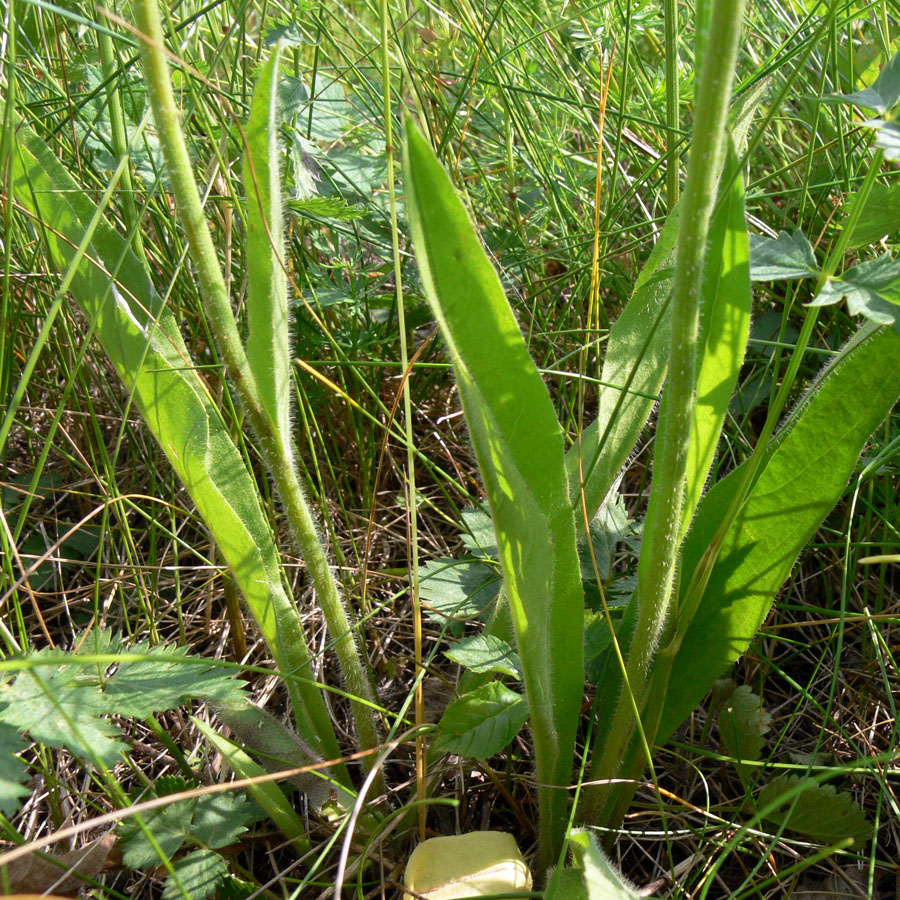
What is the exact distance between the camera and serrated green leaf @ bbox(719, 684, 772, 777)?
3.54ft

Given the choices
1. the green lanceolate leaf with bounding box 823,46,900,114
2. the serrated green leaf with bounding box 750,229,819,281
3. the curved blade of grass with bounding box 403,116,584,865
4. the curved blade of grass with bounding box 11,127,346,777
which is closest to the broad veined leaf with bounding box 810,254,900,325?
the serrated green leaf with bounding box 750,229,819,281

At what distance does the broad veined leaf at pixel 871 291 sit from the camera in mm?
783

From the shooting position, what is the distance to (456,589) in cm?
114

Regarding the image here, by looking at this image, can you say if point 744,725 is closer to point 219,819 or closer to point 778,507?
point 778,507

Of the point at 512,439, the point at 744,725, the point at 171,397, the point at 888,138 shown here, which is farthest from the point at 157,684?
the point at 888,138

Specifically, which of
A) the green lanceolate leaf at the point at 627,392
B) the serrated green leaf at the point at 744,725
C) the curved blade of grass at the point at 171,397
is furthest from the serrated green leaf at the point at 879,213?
the curved blade of grass at the point at 171,397

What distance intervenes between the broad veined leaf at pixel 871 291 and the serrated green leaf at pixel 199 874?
0.81 metres

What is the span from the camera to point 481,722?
0.91 meters

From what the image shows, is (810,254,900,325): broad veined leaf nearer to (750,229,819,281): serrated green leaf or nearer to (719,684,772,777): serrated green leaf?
(750,229,819,281): serrated green leaf

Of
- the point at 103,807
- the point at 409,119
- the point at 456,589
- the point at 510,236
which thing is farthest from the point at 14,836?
the point at 510,236

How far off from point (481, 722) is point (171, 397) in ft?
1.56

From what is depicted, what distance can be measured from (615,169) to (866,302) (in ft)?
2.25

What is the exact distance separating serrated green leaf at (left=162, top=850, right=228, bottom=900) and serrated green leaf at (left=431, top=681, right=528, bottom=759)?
257 mm

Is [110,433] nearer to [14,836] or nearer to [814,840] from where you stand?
[14,836]
